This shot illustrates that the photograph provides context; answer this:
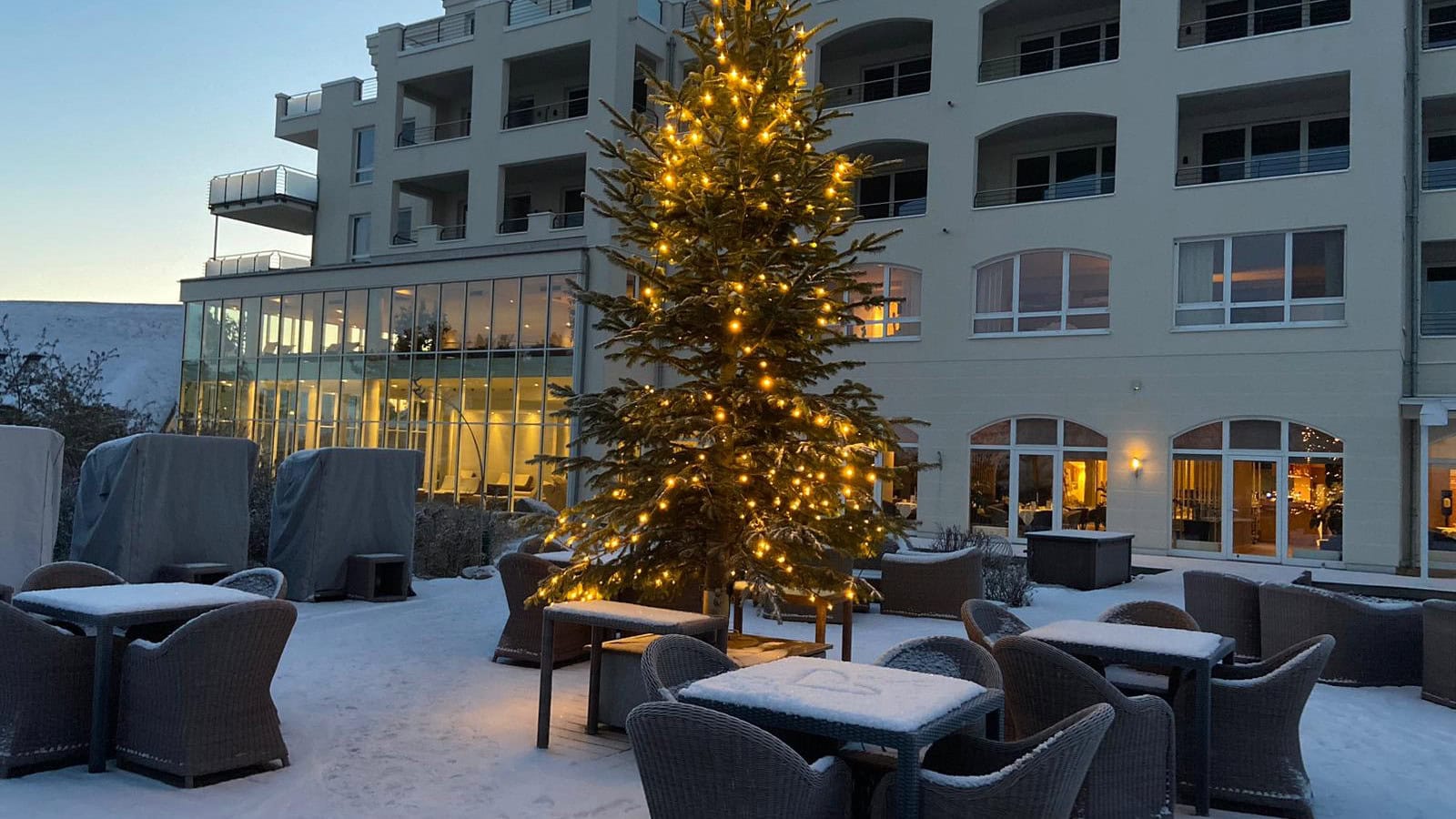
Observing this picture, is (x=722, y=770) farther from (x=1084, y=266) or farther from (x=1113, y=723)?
(x=1084, y=266)

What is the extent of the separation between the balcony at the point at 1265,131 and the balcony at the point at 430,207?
19.8 m

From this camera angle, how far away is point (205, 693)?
207 inches

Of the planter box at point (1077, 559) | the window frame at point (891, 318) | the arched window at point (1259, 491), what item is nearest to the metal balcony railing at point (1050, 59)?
the window frame at point (891, 318)

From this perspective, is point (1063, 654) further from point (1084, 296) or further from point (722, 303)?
point (1084, 296)

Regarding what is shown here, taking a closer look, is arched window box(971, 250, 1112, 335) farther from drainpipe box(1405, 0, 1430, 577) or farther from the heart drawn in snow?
the heart drawn in snow

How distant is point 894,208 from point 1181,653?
21.5 m

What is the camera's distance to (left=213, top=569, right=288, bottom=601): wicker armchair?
260 inches

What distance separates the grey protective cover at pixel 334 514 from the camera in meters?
11.9

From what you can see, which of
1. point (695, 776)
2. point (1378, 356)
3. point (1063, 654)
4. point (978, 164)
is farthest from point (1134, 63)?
point (695, 776)

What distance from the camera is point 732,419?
759 cm

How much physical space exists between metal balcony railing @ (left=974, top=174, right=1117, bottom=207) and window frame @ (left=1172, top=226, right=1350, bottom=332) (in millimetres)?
2365

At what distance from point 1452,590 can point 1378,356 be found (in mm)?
5679

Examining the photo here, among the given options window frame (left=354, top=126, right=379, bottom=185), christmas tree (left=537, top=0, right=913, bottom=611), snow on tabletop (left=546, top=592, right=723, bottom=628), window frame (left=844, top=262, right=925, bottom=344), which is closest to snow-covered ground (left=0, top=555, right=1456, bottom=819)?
snow on tabletop (left=546, top=592, right=723, bottom=628)

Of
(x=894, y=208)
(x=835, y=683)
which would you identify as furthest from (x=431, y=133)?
(x=835, y=683)
